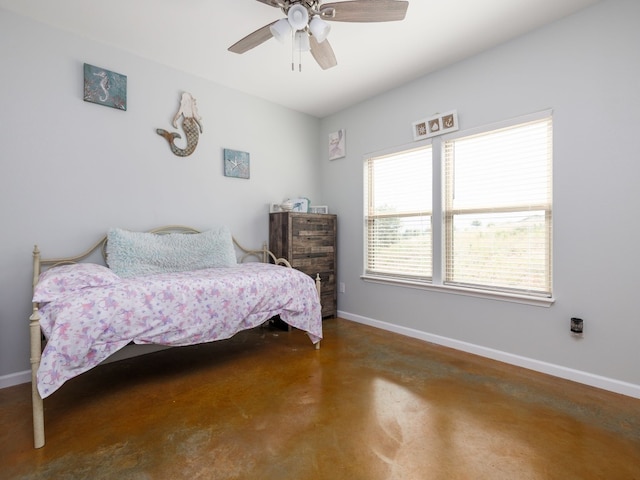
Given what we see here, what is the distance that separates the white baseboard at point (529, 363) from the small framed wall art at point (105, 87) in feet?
10.8

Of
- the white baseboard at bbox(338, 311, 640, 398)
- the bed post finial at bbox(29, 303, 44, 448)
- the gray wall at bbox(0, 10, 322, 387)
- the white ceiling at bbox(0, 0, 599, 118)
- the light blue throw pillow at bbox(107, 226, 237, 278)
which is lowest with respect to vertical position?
the white baseboard at bbox(338, 311, 640, 398)

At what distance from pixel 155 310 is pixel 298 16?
1.98 meters

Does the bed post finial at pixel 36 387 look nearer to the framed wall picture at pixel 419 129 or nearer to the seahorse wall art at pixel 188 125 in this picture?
the seahorse wall art at pixel 188 125

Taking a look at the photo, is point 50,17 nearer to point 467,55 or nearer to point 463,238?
point 467,55

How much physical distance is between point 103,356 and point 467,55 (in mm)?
3507

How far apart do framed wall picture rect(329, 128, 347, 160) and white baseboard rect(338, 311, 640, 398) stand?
2099 millimetres

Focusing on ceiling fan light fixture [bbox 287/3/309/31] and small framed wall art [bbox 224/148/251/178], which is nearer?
ceiling fan light fixture [bbox 287/3/309/31]

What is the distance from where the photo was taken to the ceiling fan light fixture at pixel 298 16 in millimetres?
1757

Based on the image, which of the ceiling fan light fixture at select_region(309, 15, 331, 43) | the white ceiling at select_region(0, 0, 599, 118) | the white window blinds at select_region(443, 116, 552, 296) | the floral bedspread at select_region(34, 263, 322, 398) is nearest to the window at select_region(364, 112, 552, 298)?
the white window blinds at select_region(443, 116, 552, 296)

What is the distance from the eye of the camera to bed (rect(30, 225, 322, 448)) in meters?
1.63

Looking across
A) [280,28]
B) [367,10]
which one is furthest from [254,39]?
[367,10]

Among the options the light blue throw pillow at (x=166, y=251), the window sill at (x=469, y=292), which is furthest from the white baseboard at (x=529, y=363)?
the light blue throw pillow at (x=166, y=251)

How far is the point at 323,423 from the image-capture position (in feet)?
5.56

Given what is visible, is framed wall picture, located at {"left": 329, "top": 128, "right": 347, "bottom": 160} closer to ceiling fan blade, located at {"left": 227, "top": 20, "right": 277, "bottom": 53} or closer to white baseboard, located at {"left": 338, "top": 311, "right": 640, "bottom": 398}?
→ ceiling fan blade, located at {"left": 227, "top": 20, "right": 277, "bottom": 53}
